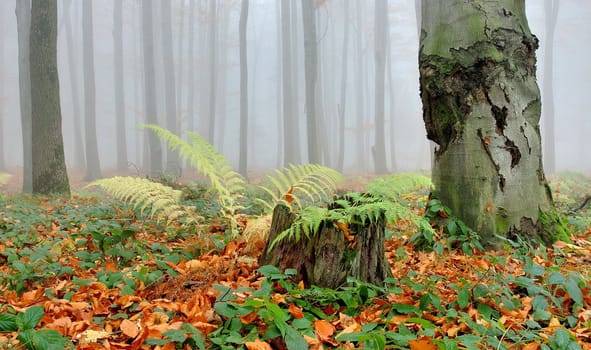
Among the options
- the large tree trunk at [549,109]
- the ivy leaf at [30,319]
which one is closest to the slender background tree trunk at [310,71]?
the ivy leaf at [30,319]

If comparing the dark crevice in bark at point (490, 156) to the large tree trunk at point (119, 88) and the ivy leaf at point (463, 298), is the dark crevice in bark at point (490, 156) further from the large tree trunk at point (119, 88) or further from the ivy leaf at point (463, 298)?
the large tree trunk at point (119, 88)

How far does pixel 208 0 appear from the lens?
28641 mm

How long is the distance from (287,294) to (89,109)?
57.1 feet

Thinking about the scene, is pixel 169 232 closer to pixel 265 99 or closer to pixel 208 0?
pixel 208 0

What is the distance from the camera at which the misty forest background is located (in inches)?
822

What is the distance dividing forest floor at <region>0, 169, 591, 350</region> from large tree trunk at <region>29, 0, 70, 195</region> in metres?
4.86

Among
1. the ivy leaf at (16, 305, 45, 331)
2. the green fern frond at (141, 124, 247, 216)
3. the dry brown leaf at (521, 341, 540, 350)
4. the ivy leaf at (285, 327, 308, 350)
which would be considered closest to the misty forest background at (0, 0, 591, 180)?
the green fern frond at (141, 124, 247, 216)

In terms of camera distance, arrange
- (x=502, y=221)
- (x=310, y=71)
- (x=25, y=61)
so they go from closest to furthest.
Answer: (x=502, y=221) → (x=25, y=61) → (x=310, y=71)

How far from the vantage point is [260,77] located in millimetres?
Result: 47625

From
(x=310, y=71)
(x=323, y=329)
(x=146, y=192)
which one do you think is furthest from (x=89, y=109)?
(x=323, y=329)

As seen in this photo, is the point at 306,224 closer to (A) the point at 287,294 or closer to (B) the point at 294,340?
(A) the point at 287,294

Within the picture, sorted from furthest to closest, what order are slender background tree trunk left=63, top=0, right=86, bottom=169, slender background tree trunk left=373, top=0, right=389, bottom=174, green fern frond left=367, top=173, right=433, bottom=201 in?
1. slender background tree trunk left=63, top=0, right=86, bottom=169
2. slender background tree trunk left=373, top=0, right=389, bottom=174
3. green fern frond left=367, top=173, right=433, bottom=201

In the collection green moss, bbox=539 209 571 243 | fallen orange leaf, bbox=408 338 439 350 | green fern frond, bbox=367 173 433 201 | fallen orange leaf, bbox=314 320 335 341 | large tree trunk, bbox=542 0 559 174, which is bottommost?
fallen orange leaf, bbox=314 320 335 341

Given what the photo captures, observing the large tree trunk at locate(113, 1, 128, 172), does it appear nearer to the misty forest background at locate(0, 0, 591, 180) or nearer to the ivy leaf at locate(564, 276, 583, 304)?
the misty forest background at locate(0, 0, 591, 180)
